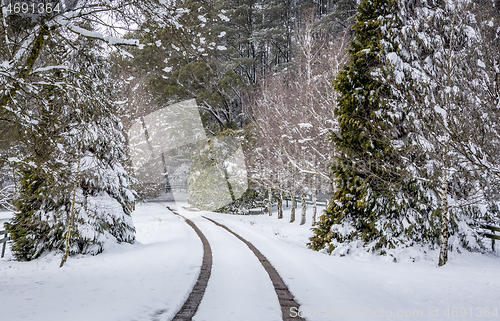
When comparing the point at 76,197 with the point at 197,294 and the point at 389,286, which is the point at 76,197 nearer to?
the point at 197,294

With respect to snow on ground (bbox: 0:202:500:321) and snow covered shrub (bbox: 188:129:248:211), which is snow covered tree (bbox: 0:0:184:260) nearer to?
snow on ground (bbox: 0:202:500:321)

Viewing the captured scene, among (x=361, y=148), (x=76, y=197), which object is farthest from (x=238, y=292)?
(x=76, y=197)

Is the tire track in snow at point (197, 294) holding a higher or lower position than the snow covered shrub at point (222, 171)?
lower

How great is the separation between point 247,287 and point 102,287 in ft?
10.0

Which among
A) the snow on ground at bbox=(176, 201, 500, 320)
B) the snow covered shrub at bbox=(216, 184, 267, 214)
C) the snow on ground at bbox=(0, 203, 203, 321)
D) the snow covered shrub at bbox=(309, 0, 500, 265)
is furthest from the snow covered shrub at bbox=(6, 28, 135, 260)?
the snow covered shrub at bbox=(216, 184, 267, 214)

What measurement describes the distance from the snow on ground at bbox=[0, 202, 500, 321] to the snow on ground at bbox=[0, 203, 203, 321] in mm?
15

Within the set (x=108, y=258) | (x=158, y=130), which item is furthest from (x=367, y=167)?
(x=158, y=130)

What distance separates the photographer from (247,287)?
236 inches

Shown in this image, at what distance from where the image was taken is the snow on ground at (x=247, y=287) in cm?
477

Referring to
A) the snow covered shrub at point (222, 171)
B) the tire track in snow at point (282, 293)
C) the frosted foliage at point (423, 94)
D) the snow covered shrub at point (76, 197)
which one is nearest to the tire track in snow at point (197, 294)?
the tire track in snow at point (282, 293)

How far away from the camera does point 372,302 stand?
5.43 m

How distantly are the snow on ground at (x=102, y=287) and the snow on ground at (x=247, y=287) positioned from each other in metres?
0.02

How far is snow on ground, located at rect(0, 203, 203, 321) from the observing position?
4.61 m

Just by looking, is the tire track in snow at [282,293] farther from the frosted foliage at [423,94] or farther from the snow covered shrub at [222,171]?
the snow covered shrub at [222,171]
